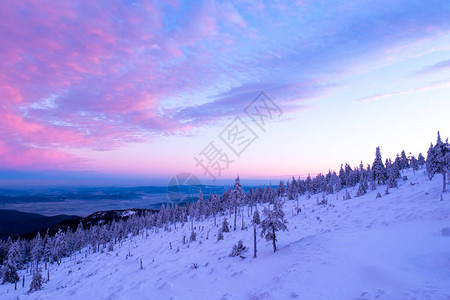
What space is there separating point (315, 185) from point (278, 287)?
93832 mm

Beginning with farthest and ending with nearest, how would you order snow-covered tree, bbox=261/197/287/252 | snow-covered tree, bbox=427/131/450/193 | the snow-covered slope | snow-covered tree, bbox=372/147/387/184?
snow-covered tree, bbox=372/147/387/184 → snow-covered tree, bbox=427/131/450/193 → snow-covered tree, bbox=261/197/287/252 → the snow-covered slope

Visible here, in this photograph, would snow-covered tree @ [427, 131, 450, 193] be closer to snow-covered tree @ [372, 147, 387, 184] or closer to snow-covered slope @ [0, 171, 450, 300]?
snow-covered slope @ [0, 171, 450, 300]

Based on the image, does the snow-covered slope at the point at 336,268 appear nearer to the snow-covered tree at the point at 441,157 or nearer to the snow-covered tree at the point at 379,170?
the snow-covered tree at the point at 441,157

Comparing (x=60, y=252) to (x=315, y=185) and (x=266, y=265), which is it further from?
(x=315, y=185)

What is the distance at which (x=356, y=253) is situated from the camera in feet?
72.6

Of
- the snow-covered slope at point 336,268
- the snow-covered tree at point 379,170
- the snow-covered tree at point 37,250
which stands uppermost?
the snow-covered tree at point 379,170

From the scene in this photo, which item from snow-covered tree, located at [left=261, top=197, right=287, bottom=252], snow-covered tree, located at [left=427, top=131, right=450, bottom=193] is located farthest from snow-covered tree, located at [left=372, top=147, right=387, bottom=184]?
snow-covered tree, located at [left=261, top=197, right=287, bottom=252]

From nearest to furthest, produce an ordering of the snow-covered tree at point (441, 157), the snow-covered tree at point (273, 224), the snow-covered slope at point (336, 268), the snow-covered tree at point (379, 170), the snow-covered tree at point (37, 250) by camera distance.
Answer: the snow-covered slope at point (336, 268)
the snow-covered tree at point (273, 224)
the snow-covered tree at point (441, 157)
the snow-covered tree at point (379, 170)
the snow-covered tree at point (37, 250)

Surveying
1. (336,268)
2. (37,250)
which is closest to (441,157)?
(336,268)

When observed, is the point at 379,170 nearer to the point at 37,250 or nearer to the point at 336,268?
the point at 336,268

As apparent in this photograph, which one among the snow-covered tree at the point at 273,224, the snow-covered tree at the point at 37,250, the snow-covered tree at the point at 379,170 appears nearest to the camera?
the snow-covered tree at the point at 273,224

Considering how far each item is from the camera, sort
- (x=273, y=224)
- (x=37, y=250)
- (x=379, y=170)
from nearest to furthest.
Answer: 1. (x=273, y=224)
2. (x=379, y=170)
3. (x=37, y=250)

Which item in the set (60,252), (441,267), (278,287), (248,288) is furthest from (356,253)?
(60,252)

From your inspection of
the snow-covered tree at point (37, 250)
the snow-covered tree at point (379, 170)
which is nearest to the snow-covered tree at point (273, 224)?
the snow-covered tree at point (379, 170)
